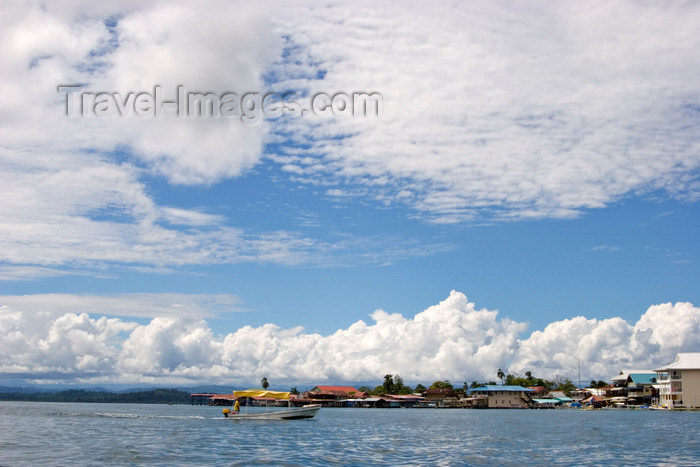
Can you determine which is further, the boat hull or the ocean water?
the boat hull

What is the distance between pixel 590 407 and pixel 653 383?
62.2ft

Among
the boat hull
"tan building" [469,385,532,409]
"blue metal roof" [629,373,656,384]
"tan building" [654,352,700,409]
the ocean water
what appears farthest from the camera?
"tan building" [469,385,532,409]

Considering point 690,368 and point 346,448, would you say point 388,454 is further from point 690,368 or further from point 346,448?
point 690,368

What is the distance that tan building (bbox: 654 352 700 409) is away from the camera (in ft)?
383

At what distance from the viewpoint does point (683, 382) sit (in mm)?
117500

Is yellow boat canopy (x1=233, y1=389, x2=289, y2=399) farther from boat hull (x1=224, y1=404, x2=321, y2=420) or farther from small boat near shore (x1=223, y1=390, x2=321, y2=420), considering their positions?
boat hull (x1=224, y1=404, x2=321, y2=420)

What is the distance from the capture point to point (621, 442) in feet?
141

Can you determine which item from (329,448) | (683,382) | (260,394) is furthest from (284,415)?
→ (683,382)

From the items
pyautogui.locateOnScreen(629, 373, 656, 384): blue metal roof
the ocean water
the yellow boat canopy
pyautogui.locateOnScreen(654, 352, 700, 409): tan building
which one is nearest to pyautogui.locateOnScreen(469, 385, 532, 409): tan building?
pyautogui.locateOnScreen(629, 373, 656, 384): blue metal roof

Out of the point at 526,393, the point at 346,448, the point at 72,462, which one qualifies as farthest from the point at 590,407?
the point at 72,462

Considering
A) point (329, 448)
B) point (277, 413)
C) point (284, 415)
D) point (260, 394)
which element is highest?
point (329, 448)

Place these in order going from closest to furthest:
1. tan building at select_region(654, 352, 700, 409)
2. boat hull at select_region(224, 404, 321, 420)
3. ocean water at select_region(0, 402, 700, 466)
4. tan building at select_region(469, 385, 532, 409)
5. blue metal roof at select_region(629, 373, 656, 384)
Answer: ocean water at select_region(0, 402, 700, 466)
boat hull at select_region(224, 404, 321, 420)
tan building at select_region(654, 352, 700, 409)
blue metal roof at select_region(629, 373, 656, 384)
tan building at select_region(469, 385, 532, 409)

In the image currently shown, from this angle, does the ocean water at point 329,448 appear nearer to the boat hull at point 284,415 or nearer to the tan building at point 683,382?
the boat hull at point 284,415

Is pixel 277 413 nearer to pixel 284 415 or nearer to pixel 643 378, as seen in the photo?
pixel 284 415
